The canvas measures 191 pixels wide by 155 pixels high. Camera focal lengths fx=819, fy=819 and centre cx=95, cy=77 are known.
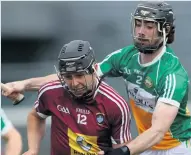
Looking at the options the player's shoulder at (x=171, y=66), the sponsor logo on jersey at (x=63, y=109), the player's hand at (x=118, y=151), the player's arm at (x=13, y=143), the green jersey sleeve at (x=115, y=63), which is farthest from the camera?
the green jersey sleeve at (x=115, y=63)

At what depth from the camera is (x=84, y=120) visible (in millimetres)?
5074

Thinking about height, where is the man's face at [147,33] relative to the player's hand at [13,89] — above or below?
above

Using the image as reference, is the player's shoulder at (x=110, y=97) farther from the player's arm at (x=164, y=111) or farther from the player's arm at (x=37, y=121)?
the player's arm at (x=37, y=121)

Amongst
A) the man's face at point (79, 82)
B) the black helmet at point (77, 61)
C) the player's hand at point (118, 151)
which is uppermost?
the black helmet at point (77, 61)

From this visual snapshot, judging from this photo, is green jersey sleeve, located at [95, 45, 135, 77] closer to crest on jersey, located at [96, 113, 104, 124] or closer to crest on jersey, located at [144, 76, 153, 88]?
crest on jersey, located at [144, 76, 153, 88]

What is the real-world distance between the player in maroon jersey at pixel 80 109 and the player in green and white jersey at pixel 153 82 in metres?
0.19

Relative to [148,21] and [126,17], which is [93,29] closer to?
[126,17]

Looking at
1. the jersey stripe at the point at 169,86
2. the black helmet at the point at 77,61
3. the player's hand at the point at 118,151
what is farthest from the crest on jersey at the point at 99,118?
the jersey stripe at the point at 169,86

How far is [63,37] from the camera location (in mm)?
9812

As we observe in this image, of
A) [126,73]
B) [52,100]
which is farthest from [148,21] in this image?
[52,100]

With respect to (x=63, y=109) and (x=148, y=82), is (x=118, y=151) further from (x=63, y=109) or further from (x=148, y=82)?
(x=148, y=82)

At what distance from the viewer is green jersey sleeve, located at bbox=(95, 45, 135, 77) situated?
18.2 feet

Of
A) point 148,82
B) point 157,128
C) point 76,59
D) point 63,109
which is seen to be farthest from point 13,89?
point 157,128

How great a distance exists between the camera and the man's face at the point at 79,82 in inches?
193
